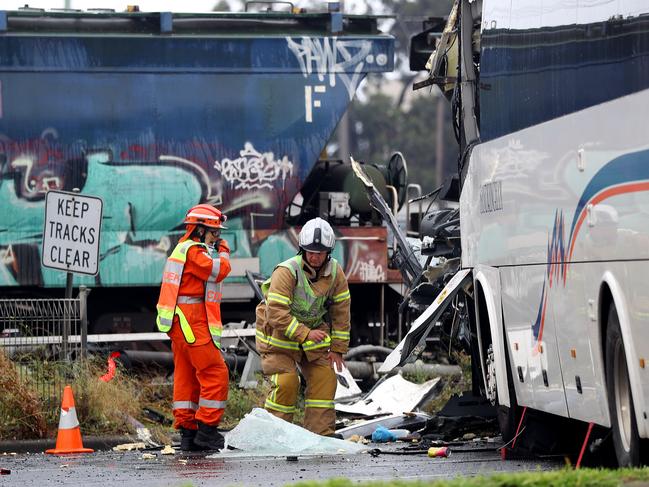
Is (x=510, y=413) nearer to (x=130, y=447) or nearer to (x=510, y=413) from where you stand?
(x=510, y=413)

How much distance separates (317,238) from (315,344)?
78cm

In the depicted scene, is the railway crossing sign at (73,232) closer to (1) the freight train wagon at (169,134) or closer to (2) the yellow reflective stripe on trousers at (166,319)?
(2) the yellow reflective stripe on trousers at (166,319)

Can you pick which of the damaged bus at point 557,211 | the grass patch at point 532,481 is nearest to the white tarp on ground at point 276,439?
the damaged bus at point 557,211

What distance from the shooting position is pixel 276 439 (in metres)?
10.5

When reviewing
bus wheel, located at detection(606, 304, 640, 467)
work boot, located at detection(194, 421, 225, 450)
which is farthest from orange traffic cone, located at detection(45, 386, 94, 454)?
bus wheel, located at detection(606, 304, 640, 467)

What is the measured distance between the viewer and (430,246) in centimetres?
1288

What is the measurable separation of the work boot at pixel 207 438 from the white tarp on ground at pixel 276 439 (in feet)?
1.87

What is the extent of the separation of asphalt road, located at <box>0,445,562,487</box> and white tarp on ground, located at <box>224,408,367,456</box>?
118 mm

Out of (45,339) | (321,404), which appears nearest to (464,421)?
(321,404)

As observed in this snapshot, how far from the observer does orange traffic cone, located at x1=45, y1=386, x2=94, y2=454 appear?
11555 mm

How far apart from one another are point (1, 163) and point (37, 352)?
→ 4.09 metres

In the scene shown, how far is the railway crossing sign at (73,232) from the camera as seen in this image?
512 inches

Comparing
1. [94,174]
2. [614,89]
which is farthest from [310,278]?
[94,174]

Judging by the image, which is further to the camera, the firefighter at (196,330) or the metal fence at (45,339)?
the metal fence at (45,339)
